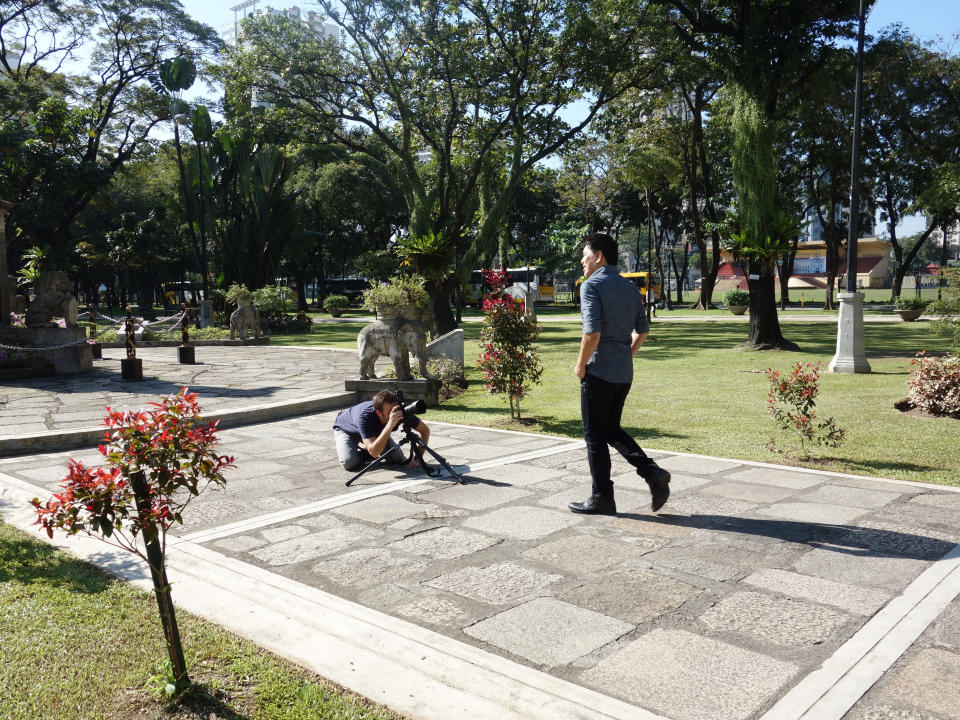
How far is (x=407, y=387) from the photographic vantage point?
9.88 m

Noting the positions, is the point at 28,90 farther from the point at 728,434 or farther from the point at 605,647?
the point at 605,647

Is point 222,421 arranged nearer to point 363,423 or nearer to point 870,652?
point 363,423

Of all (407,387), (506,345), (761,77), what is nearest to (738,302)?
(761,77)

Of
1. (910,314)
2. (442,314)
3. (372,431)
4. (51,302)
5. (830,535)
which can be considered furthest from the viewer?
(910,314)

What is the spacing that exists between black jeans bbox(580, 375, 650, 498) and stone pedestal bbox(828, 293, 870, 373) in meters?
9.53

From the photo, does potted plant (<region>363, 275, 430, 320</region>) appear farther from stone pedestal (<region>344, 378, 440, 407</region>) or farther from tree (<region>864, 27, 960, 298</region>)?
tree (<region>864, 27, 960, 298</region>)

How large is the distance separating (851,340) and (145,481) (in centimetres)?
1270

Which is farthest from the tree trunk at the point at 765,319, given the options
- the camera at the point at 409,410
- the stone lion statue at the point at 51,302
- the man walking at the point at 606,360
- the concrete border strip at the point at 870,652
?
the stone lion statue at the point at 51,302

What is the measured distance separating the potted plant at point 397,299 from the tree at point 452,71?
34.5 ft

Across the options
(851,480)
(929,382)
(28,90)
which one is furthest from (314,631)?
(28,90)

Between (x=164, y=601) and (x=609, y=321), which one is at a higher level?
(x=609, y=321)

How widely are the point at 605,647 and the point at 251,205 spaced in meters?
30.3

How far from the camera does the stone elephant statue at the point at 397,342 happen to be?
380 inches

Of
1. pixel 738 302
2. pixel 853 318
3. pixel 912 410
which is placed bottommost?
pixel 912 410
